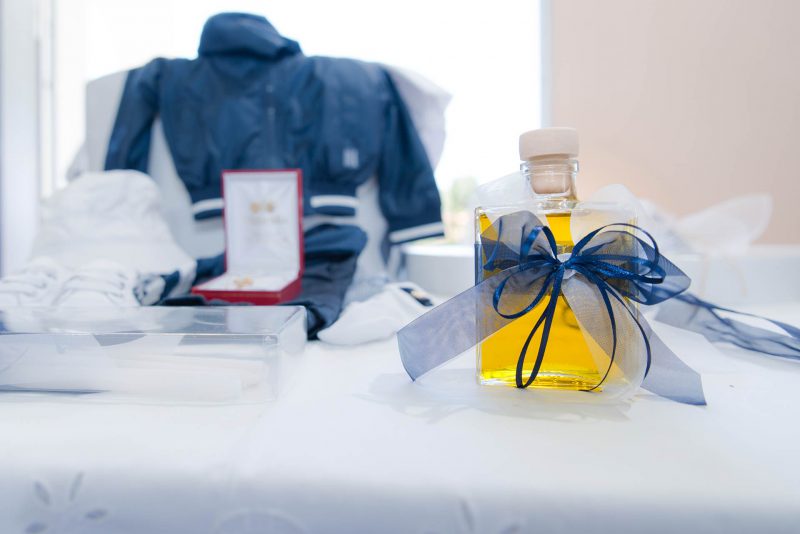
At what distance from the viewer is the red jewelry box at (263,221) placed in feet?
2.43

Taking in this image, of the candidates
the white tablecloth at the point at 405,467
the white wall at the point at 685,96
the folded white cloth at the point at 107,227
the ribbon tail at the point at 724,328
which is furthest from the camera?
the white wall at the point at 685,96

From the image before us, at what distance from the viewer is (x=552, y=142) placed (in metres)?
0.29

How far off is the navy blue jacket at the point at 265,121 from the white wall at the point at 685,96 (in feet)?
2.25

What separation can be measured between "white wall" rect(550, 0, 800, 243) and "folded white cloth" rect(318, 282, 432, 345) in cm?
96

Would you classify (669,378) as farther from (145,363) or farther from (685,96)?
(685,96)

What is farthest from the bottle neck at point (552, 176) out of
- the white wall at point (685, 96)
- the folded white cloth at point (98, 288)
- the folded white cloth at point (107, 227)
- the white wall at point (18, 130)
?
the white wall at point (18, 130)

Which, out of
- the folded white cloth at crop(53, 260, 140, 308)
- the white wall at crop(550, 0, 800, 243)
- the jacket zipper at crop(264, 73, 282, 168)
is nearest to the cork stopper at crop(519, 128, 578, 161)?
the folded white cloth at crop(53, 260, 140, 308)

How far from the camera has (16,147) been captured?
1352 millimetres

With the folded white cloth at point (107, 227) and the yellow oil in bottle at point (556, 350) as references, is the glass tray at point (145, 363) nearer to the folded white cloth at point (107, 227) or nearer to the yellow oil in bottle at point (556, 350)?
the yellow oil in bottle at point (556, 350)

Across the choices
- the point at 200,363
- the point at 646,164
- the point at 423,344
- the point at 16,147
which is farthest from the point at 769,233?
the point at 16,147

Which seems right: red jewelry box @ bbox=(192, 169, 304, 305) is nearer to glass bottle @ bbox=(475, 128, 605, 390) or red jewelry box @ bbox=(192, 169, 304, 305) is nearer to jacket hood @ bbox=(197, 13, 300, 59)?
jacket hood @ bbox=(197, 13, 300, 59)

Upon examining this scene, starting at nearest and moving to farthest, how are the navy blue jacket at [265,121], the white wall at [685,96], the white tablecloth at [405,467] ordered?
the white tablecloth at [405,467], the navy blue jacket at [265,121], the white wall at [685,96]

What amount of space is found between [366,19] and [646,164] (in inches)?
37.0

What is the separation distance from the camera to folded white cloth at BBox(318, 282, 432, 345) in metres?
0.46
